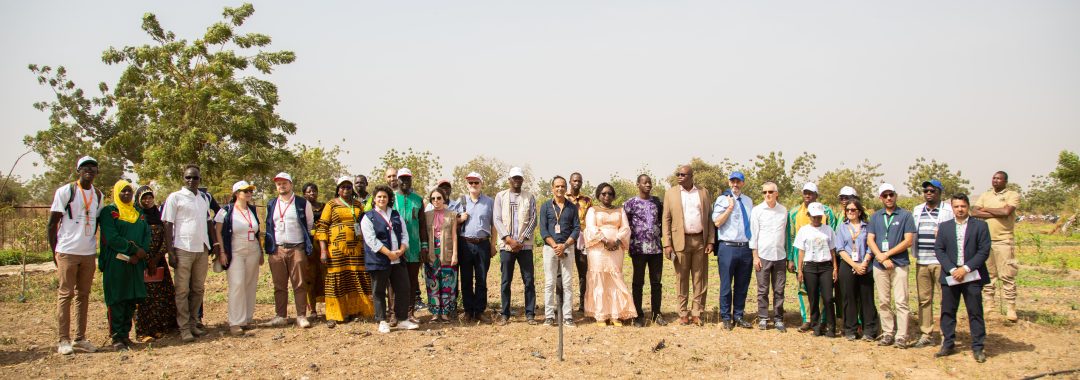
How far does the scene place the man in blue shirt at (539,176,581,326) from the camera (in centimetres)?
Result: 722

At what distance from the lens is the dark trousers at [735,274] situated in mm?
7242

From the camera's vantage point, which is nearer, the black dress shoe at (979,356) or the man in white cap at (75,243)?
the black dress shoe at (979,356)

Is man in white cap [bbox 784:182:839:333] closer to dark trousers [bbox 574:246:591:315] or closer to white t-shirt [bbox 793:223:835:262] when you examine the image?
white t-shirt [bbox 793:223:835:262]

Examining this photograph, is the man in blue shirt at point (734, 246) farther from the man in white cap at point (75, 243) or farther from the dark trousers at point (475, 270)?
the man in white cap at point (75, 243)

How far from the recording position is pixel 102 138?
→ 33500mm

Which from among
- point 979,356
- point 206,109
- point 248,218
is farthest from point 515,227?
point 206,109

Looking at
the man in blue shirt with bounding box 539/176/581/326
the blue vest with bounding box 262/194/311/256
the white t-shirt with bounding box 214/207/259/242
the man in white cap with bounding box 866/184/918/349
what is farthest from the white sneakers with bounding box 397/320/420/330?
the man in white cap with bounding box 866/184/918/349

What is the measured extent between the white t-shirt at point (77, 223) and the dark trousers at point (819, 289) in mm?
7129

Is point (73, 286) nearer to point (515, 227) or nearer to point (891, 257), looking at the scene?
point (515, 227)

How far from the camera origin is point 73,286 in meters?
6.14

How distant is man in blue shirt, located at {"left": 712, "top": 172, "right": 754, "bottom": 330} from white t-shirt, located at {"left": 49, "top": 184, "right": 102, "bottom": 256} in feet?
20.8

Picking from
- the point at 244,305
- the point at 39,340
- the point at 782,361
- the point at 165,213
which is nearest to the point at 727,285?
the point at 782,361

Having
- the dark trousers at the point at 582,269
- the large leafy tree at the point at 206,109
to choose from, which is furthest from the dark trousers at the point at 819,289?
the large leafy tree at the point at 206,109

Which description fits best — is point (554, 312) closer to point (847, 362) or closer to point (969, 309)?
point (847, 362)
